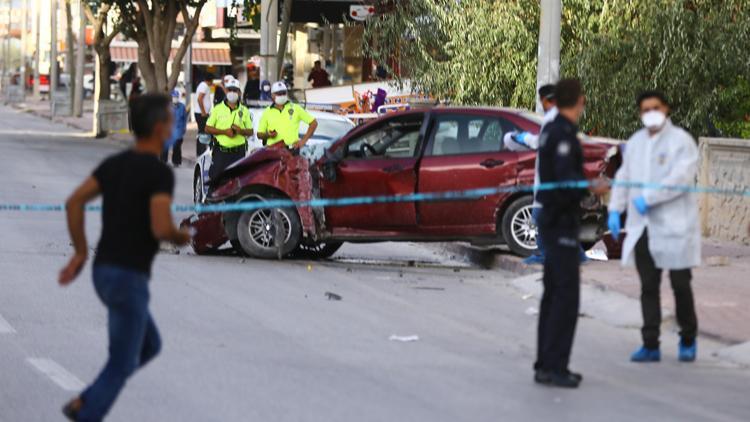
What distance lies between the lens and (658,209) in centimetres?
1081

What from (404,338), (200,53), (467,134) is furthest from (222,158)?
(200,53)

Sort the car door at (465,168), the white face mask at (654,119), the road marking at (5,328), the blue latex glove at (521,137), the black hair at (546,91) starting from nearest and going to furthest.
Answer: the white face mask at (654,119) < the road marking at (5,328) < the black hair at (546,91) < the blue latex glove at (521,137) < the car door at (465,168)

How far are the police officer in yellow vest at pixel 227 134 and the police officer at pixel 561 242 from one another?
11.1 meters

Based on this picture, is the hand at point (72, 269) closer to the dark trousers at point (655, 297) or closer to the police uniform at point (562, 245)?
the police uniform at point (562, 245)

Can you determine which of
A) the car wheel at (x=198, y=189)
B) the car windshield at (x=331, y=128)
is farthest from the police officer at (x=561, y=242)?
the car windshield at (x=331, y=128)

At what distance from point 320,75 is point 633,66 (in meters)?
17.6

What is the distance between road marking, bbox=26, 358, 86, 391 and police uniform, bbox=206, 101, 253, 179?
10312 mm

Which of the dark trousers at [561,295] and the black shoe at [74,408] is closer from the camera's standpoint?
the black shoe at [74,408]

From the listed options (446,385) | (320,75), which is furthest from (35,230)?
(320,75)

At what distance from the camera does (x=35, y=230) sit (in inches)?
774

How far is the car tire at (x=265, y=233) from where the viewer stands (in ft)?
55.2

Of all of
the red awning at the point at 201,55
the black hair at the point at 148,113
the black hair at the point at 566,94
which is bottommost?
the black hair at the point at 148,113

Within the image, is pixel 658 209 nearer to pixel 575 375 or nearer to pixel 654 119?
pixel 654 119

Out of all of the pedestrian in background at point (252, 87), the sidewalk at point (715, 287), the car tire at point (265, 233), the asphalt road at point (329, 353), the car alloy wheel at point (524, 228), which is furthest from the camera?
the pedestrian in background at point (252, 87)
